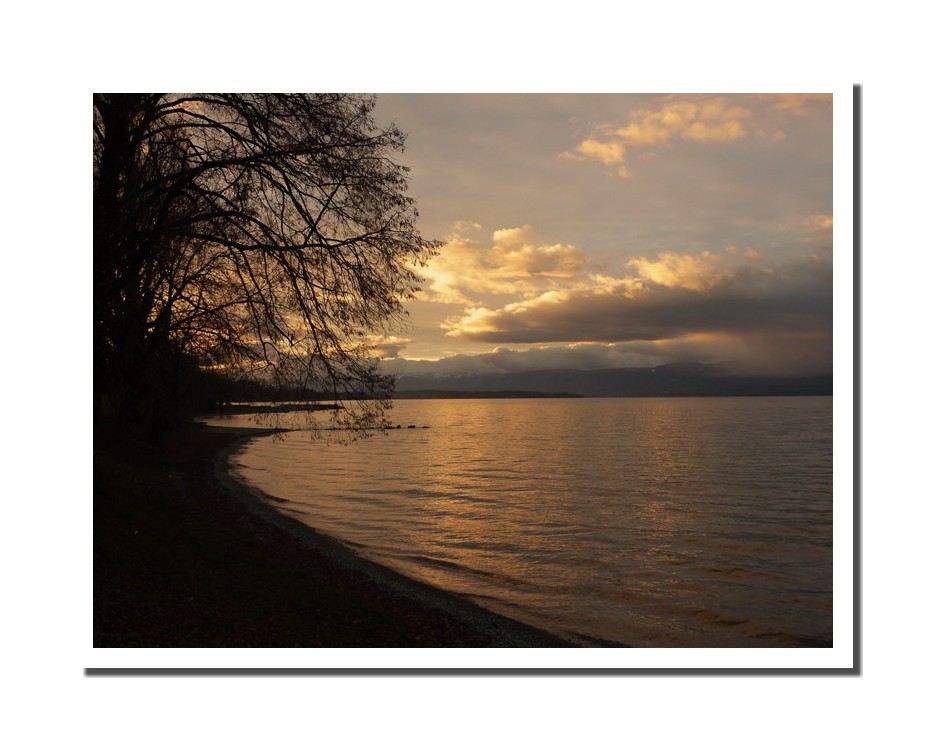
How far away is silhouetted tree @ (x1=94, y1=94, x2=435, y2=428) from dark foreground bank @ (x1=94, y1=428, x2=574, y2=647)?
285cm

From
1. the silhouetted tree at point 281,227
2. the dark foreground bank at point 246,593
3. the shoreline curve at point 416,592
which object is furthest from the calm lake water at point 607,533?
the silhouetted tree at point 281,227

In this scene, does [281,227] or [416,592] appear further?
[416,592]

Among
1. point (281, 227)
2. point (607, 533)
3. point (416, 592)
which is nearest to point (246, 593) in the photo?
point (416, 592)

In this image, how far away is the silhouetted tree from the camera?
299 inches

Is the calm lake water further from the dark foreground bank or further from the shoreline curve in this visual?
the dark foreground bank

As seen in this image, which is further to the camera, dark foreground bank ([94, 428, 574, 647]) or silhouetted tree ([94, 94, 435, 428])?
silhouetted tree ([94, 94, 435, 428])

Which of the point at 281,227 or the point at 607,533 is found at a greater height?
the point at 281,227

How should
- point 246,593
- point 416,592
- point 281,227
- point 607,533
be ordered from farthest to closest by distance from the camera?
point 607,533
point 416,592
point 246,593
point 281,227

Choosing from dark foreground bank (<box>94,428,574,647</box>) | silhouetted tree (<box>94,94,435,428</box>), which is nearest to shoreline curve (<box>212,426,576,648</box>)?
dark foreground bank (<box>94,428,574,647</box>)

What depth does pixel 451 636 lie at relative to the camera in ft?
30.9

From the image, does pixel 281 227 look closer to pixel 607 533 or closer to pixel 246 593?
pixel 246 593

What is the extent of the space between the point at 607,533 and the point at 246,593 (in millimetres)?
13862

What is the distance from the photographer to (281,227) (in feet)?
26.0
